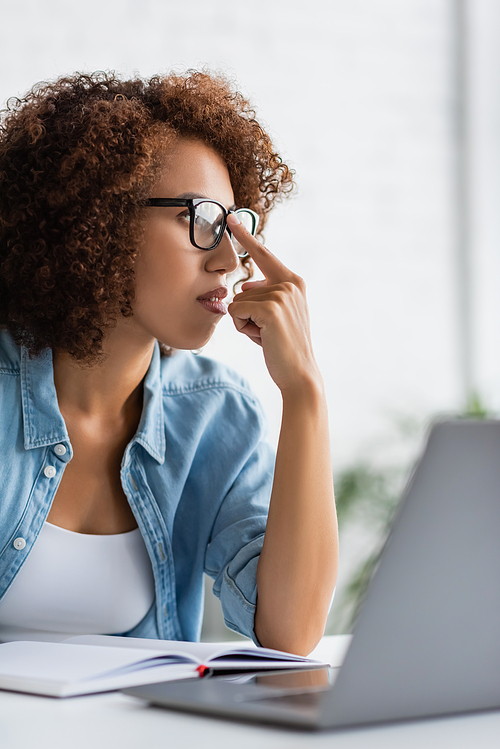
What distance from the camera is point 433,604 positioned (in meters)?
0.45

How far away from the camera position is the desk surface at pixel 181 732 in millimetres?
432

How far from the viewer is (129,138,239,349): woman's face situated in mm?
1113

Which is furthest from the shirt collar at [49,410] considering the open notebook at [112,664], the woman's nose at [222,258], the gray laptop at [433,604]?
Answer: the gray laptop at [433,604]

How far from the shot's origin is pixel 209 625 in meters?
2.32

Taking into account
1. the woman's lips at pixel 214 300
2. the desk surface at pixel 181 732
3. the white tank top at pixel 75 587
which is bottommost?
the white tank top at pixel 75 587

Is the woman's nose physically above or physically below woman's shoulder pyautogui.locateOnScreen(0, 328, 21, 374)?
above

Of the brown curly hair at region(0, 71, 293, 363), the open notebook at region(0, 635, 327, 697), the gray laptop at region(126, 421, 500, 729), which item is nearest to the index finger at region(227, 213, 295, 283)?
the brown curly hair at region(0, 71, 293, 363)

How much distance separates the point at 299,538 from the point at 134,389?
436mm

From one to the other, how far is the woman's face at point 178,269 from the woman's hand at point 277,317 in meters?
0.04

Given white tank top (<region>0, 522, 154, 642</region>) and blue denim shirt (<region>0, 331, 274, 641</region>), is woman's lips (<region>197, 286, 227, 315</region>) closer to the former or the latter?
blue denim shirt (<region>0, 331, 274, 641</region>)

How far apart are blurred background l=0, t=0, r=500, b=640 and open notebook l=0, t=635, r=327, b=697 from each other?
71.4 inches

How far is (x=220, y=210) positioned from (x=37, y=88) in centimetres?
40

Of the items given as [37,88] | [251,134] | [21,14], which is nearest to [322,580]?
[251,134]

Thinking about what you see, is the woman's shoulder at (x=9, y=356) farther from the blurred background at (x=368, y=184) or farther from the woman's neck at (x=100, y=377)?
the blurred background at (x=368, y=184)
